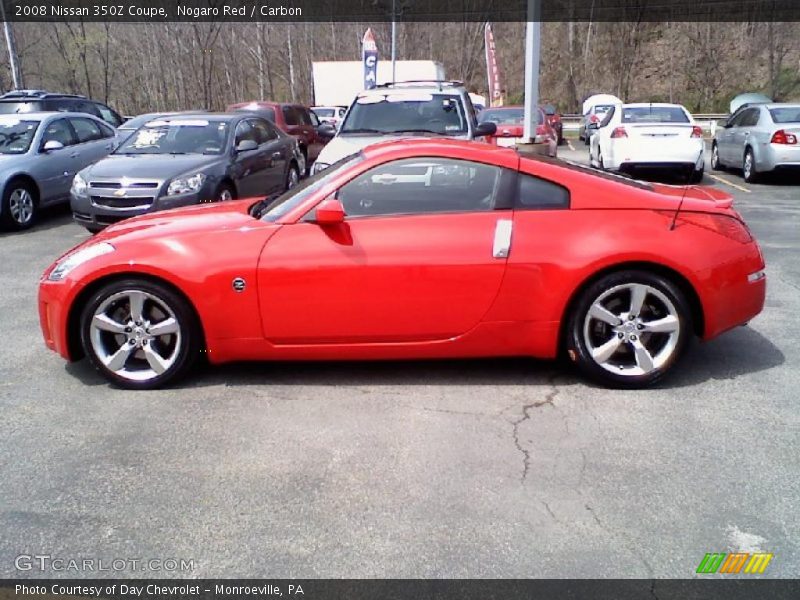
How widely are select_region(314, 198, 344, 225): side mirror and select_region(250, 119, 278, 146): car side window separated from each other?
7.01 meters

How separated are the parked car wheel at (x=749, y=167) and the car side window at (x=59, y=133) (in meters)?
12.5

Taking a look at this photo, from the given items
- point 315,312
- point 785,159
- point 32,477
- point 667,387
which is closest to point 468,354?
point 315,312

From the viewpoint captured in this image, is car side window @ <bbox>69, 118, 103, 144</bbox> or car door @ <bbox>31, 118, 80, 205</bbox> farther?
car side window @ <bbox>69, 118, 103, 144</bbox>

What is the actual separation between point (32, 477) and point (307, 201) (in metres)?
2.11

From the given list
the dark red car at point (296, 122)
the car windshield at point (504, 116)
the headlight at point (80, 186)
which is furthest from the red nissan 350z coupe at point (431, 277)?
the car windshield at point (504, 116)

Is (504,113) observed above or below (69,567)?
above

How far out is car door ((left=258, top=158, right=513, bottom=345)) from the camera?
4195 mm

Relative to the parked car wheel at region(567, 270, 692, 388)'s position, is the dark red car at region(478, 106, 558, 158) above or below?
above

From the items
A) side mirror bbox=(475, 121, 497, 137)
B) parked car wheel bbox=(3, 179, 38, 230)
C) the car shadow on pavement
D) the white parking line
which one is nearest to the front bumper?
parked car wheel bbox=(3, 179, 38, 230)

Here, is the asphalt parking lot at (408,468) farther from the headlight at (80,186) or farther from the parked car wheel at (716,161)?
the parked car wheel at (716,161)

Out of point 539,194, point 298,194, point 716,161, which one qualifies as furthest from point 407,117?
point 716,161

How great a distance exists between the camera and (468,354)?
14.3 ft

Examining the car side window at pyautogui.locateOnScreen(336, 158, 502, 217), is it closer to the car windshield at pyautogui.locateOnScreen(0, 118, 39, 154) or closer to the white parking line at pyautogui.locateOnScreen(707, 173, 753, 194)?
the car windshield at pyautogui.locateOnScreen(0, 118, 39, 154)

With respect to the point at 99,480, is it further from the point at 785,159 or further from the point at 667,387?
the point at 785,159
